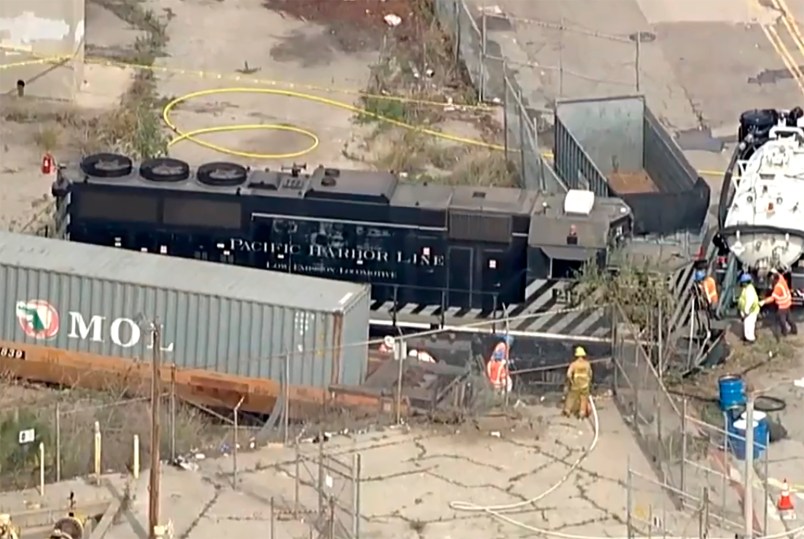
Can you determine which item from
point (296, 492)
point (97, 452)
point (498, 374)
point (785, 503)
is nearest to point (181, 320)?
point (97, 452)

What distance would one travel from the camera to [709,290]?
39.8 metres

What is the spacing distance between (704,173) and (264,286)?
1365 centimetres

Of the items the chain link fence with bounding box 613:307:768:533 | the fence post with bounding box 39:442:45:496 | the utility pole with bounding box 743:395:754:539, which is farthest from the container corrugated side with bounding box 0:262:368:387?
the utility pole with bounding box 743:395:754:539

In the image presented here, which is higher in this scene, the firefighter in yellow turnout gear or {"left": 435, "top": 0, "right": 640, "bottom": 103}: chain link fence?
{"left": 435, "top": 0, "right": 640, "bottom": 103}: chain link fence

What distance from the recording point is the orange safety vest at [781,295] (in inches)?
1587

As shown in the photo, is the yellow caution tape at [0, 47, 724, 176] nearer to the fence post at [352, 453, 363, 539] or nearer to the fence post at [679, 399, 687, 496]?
the fence post at [679, 399, 687, 496]

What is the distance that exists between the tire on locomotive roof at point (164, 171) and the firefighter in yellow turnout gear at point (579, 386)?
7598 mm

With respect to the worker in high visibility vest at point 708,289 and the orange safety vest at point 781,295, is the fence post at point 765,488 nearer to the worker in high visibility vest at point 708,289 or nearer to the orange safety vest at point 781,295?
the worker in high visibility vest at point 708,289

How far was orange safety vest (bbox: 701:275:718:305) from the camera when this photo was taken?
39.7 meters

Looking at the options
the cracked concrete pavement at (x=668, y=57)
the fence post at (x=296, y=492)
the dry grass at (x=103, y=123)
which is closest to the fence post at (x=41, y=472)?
the fence post at (x=296, y=492)

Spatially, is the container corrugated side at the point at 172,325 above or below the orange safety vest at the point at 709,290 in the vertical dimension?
below

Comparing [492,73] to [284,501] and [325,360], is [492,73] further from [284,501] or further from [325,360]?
[284,501]

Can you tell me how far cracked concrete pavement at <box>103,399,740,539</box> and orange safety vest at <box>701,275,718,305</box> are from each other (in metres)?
3.36

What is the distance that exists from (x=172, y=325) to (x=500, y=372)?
4994mm
